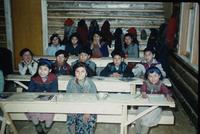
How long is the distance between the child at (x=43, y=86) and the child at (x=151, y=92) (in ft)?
5.26

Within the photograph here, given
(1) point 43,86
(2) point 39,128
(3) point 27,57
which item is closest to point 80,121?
(2) point 39,128

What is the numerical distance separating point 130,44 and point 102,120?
383 centimetres

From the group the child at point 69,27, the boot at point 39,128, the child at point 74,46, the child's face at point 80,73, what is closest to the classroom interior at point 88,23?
the child at point 69,27

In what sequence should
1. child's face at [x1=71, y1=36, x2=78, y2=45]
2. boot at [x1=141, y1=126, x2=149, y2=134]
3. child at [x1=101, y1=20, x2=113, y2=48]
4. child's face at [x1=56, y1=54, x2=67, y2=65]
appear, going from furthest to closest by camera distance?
child at [x1=101, y1=20, x2=113, y2=48], child's face at [x1=71, y1=36, x2=78, y2=45], child's face at [x1=56, y1=54, x2=67, y2=65], boot at [x1=141, y1=126, x2=149, y2=134]

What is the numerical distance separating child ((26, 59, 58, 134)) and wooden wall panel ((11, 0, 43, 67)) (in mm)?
5442

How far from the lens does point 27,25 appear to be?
1044 centimetres

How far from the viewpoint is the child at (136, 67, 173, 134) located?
4.91 m

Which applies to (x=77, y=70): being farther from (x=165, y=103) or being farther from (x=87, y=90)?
(x=165, y=103)

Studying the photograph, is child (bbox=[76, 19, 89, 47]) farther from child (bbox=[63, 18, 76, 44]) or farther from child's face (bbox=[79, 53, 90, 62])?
child's face (bbox=[79, 53, 90, 62])

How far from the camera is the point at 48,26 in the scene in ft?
36.4

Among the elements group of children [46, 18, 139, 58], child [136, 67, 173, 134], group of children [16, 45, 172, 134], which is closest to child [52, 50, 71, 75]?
group of children [16, 45, 172, 134]

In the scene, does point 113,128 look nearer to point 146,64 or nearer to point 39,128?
point 39,128

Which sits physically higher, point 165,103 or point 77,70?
point 77,70

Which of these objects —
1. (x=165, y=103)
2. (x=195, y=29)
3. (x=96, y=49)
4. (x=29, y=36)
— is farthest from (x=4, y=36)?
(x=165, y=103)
